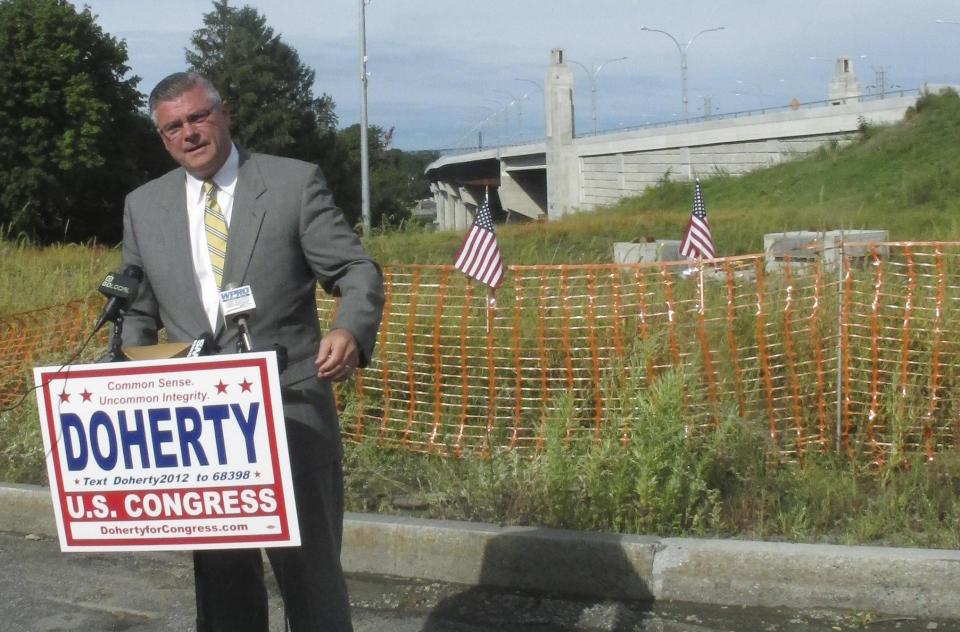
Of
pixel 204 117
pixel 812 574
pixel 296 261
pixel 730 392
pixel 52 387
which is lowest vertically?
pixel 812 574

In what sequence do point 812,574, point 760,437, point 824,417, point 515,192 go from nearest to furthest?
point 812,574 < point 760,437 < point 824,417 < point 515,192

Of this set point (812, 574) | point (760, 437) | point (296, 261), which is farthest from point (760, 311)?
point (296, 261)

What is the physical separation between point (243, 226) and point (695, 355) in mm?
3652

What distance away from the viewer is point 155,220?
366cm

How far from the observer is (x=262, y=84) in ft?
269

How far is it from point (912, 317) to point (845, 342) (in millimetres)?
370

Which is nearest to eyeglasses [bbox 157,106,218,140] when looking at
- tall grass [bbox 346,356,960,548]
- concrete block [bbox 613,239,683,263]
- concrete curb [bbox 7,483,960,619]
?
concrete curb [bbox 7,483,960,619]

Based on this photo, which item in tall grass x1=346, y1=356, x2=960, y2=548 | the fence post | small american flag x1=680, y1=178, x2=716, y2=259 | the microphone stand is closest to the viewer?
the microphone stand

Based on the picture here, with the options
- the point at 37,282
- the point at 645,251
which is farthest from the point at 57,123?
the point at 37,282

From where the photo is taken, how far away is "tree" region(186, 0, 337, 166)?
80375 millimetres

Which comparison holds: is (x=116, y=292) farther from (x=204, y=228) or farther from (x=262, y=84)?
(x=262, y=84)

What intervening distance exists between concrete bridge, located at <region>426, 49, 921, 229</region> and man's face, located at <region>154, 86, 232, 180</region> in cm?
3070

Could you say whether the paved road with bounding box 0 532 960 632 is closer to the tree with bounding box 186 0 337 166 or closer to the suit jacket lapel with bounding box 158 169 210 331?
the suit jacket lapel with bounding box 158 169 210 331

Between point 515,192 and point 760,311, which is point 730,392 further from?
point 515,192
